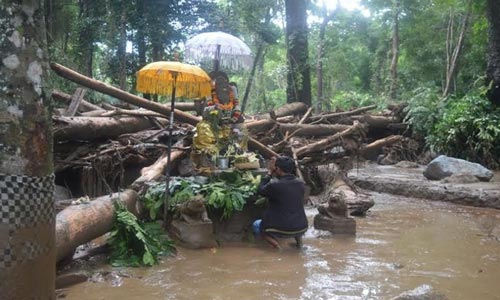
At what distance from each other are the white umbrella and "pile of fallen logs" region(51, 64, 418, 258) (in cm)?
124

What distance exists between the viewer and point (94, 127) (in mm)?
8469

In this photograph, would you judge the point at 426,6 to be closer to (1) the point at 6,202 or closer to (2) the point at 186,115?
(2) the point at 186,115

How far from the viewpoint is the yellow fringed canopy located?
6277 millimetres

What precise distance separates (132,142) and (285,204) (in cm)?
390

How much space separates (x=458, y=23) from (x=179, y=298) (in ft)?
70.2

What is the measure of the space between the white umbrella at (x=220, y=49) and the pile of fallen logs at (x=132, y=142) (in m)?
1.24

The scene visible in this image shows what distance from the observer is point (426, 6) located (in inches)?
882

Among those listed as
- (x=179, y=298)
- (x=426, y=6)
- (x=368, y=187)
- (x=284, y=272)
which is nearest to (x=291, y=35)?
(x=368, y=187)

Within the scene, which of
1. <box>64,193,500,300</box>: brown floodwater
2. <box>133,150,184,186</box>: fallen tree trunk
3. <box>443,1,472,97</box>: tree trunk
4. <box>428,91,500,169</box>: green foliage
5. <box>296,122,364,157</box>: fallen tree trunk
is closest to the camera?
<box>64,193,500,300</box>: brown floodwater

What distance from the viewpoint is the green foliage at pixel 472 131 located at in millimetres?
14203

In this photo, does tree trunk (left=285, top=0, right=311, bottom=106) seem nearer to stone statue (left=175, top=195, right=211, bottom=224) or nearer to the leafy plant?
the leafy plant

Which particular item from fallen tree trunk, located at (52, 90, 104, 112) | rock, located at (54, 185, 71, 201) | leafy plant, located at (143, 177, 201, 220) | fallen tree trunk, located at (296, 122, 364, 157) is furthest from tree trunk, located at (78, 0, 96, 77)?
leafy plant, located at (143, 177, 201, 220)

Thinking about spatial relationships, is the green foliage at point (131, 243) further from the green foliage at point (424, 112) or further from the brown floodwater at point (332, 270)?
the green foliage at point (424, 112)

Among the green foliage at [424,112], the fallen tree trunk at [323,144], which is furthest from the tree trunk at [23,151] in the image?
the green foliage at [424,112]
